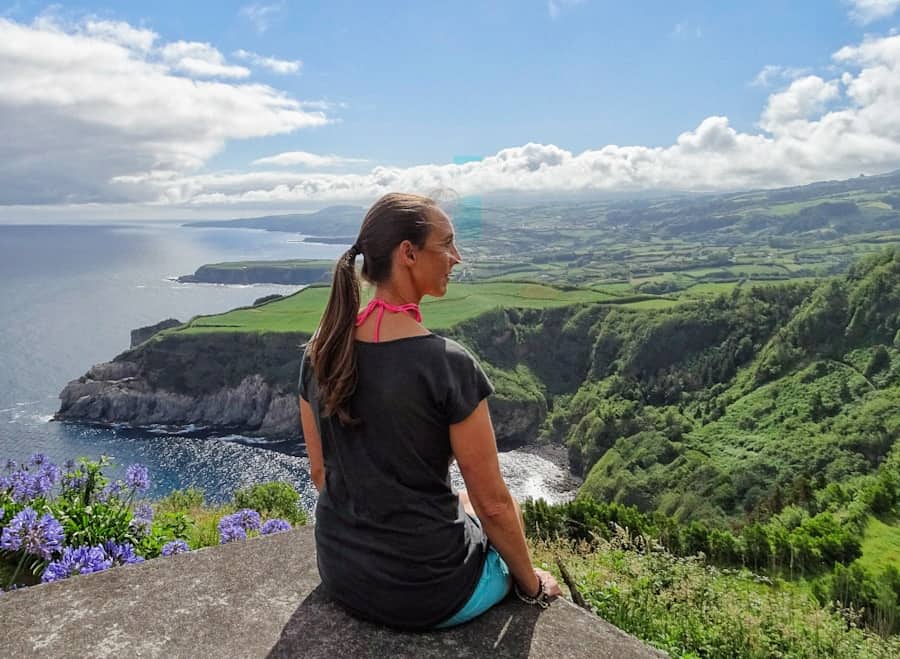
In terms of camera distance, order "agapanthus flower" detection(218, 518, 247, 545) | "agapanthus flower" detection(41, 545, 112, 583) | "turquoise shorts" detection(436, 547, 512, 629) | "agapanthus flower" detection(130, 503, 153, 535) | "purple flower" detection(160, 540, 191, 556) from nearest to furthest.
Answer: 1. "turquoise shorts" detection(436, 547, 512, 629)
2. "agapanthus flower" detection(41, 545, 112, 583)
3. "purple flower" detection(160, 540, 191, 556)
4. "agapanthus flower" detection(130, 503, 153, 535)
5. "agapanthus flower" detection(218, 518, 247, 545)

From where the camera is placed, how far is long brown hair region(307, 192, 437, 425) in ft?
8.68

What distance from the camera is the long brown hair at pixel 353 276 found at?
2.64 meters

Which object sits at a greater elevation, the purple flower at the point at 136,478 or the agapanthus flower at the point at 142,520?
the purple flower at the point at 136,478

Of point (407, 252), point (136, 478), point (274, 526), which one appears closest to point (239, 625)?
point (407, 252)

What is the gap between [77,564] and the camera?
3.78 m

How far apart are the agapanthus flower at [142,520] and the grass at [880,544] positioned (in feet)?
56.6

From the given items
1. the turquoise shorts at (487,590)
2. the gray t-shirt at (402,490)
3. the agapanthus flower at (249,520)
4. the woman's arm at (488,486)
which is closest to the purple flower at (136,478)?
the agapanthus flower at (249,520)

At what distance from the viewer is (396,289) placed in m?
2.79

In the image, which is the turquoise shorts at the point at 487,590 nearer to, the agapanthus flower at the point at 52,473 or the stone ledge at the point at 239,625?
the stone ledge at the point at 239,625

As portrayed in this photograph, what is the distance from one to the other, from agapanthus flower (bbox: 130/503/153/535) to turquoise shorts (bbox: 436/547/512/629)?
9.23 feet

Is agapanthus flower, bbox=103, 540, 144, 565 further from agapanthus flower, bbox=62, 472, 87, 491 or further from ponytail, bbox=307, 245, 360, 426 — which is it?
ponytail, bbox=307, 245, 360, 426

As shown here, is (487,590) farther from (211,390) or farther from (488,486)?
(211,390)

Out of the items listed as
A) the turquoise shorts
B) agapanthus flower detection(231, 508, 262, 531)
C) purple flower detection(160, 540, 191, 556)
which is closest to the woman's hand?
the turquoise shorts

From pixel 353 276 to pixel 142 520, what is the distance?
316 cm
